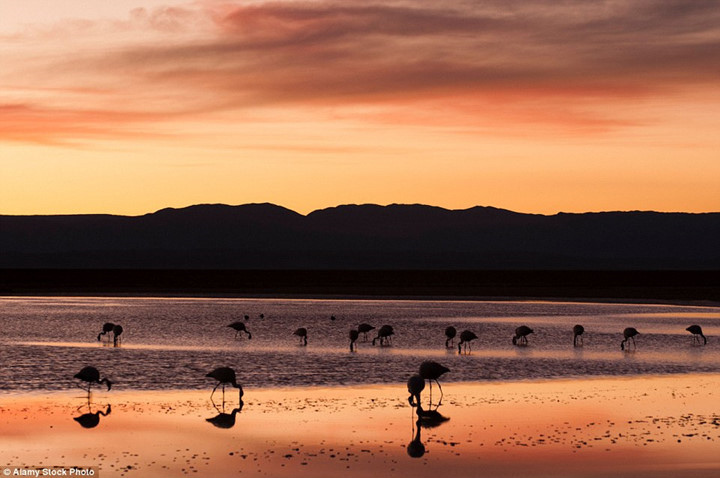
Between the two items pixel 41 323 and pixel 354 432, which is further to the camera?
pixel 41 323

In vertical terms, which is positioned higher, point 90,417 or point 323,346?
point 323,346

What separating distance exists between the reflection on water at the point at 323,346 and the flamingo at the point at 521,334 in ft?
1.20

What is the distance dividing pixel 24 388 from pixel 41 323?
1038 inches

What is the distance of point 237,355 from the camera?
34781 millimetres

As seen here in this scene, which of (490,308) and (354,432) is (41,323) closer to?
(490,308)

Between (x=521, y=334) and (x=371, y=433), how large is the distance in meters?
20.8

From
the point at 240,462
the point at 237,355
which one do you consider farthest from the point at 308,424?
the point at 237,355

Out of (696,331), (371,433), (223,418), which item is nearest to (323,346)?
(696,331)

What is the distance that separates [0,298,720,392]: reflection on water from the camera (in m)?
29.1

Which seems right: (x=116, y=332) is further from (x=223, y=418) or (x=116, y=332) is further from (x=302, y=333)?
(x=223, y=418)

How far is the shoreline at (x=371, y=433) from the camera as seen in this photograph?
1580 centimetres

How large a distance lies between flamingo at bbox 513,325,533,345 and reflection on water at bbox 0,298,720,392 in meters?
0.36

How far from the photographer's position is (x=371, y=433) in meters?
18.8

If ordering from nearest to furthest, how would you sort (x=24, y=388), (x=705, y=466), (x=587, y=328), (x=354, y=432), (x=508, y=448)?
(x=705, y=466) < (x=508, y=448) < (x=354, y=432) < (x=24, y=388) < (x=587, y=328)
